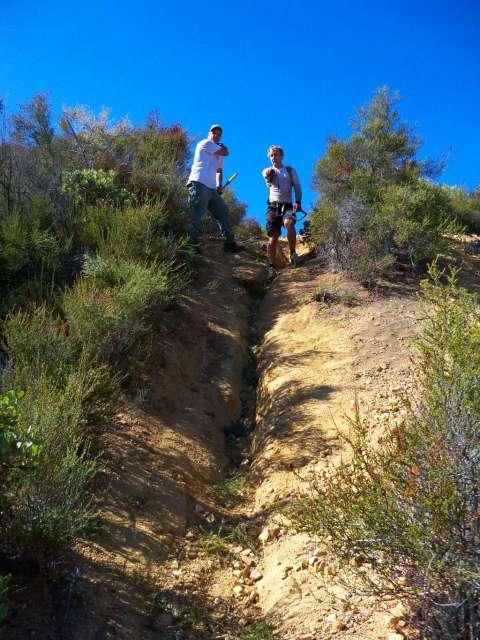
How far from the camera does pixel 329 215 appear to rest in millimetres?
7641

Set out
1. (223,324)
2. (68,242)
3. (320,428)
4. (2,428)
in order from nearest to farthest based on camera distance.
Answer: (2,428)
(320,428)
(68,242)
(223,324)

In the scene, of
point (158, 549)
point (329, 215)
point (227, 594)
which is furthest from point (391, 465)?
point (329, 215)

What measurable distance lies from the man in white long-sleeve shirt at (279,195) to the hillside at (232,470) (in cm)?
117

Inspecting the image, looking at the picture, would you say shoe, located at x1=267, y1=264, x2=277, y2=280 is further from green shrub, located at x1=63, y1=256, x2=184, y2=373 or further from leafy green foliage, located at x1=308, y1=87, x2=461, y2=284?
green shrub, located at x1=63, y1=256, x2=184, y2=373

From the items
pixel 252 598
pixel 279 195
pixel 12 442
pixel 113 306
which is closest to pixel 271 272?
pixel 279 195

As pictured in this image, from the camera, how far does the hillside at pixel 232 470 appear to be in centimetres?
273

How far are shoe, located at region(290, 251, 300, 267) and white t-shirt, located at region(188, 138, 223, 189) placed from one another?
1.67 m

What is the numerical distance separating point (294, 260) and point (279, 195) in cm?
105

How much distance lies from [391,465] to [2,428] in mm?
1835

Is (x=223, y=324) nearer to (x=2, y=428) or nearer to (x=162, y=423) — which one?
(x=162, y=423)

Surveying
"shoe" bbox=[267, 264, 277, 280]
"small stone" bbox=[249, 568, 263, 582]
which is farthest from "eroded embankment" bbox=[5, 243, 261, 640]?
"shoe" bbox=[267, 264, 277, 280]

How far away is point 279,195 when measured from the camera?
798 cm

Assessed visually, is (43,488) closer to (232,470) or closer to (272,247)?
(232,470)

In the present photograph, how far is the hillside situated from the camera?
273 centimetres
